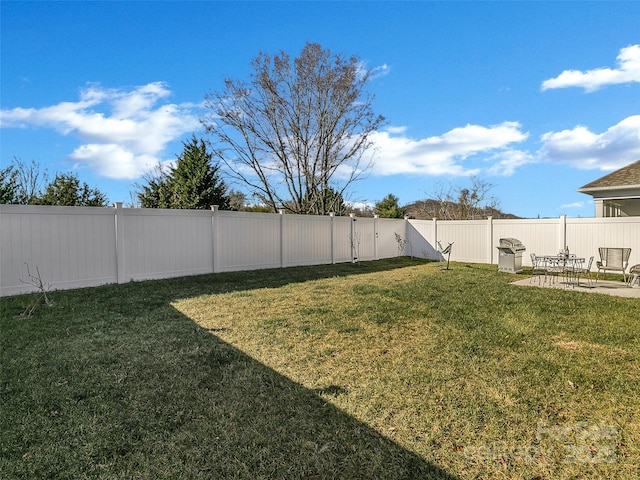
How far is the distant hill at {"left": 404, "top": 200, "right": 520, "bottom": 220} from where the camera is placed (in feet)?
62.5

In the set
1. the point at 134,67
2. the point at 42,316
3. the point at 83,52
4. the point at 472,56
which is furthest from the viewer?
the point at 472,56

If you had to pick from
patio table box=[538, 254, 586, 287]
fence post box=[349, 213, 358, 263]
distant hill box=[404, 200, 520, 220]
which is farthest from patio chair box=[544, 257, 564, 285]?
distant hill box=[404, 200, 520, 220]

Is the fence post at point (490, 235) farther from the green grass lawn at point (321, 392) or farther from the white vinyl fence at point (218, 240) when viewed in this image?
the green grass lawn at point (321, 392)

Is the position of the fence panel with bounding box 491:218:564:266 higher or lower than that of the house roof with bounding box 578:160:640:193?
lower

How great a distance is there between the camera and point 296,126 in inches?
710

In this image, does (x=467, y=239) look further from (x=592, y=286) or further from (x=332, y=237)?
(x=592, y=286)

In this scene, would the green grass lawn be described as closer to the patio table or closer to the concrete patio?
the concrete patio

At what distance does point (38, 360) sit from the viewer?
3426 mm

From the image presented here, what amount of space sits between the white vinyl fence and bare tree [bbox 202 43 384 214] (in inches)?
245


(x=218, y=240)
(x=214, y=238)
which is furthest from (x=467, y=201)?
(x=214, y=238)

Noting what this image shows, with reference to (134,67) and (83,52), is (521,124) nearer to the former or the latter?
(134,67)

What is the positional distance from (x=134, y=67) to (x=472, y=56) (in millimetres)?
9377

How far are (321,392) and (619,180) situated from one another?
14229 mm

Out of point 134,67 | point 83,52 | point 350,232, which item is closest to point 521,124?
point 350,232
